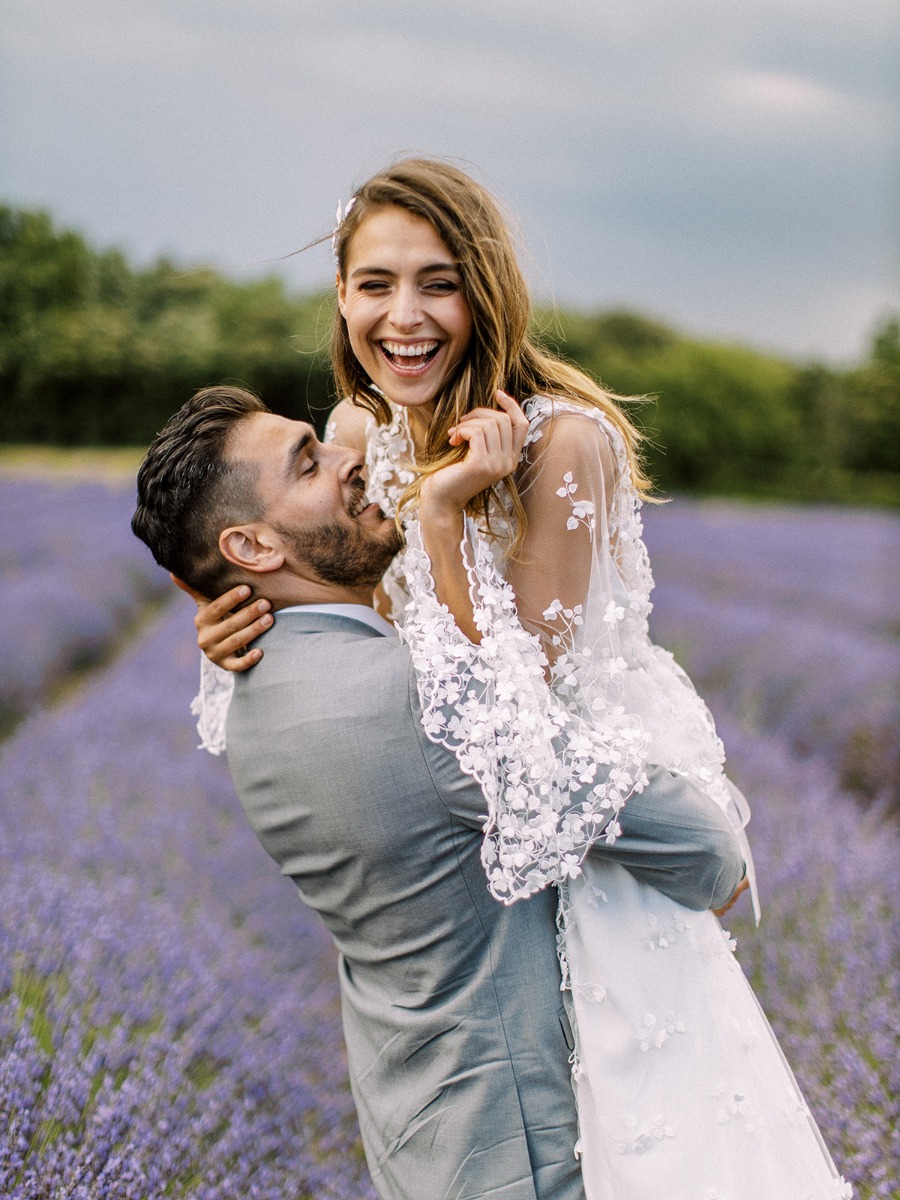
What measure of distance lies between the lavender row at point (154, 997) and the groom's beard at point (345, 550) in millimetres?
1044

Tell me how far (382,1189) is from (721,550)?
299 inches

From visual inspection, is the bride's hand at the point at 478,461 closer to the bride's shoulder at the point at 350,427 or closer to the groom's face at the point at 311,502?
the groom's face at the point at 311,502

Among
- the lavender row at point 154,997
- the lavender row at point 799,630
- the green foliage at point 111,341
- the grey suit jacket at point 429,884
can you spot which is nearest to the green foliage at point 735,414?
the lavender row at point 799,630

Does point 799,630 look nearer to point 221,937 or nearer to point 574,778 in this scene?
point 221,937

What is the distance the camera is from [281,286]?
305 inches

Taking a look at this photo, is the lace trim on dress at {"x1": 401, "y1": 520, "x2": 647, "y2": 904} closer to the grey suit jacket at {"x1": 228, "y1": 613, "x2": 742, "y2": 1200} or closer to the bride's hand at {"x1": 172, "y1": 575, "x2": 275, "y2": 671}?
the grey suit jacket at {"x1": 228, "y1": 613, "x2": 742, "y2": 1200}

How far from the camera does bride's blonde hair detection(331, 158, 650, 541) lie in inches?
62.2

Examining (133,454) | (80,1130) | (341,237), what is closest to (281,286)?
(133,454)

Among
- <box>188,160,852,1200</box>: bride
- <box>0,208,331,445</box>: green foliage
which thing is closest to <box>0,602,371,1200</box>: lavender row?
<box>188,160,852,1200</box>: bride

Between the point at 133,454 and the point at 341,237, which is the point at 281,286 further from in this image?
the point at 341,237

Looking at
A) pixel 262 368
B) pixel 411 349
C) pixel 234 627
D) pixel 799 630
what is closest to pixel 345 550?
pixel 234 627

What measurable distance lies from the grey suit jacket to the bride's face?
0.45 metres

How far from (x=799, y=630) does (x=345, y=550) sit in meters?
4.29

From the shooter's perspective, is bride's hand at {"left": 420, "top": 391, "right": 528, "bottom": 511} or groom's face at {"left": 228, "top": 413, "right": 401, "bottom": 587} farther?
groom's face at {"left": 228, "top": 413, "right": 401, "bottom": 587}
